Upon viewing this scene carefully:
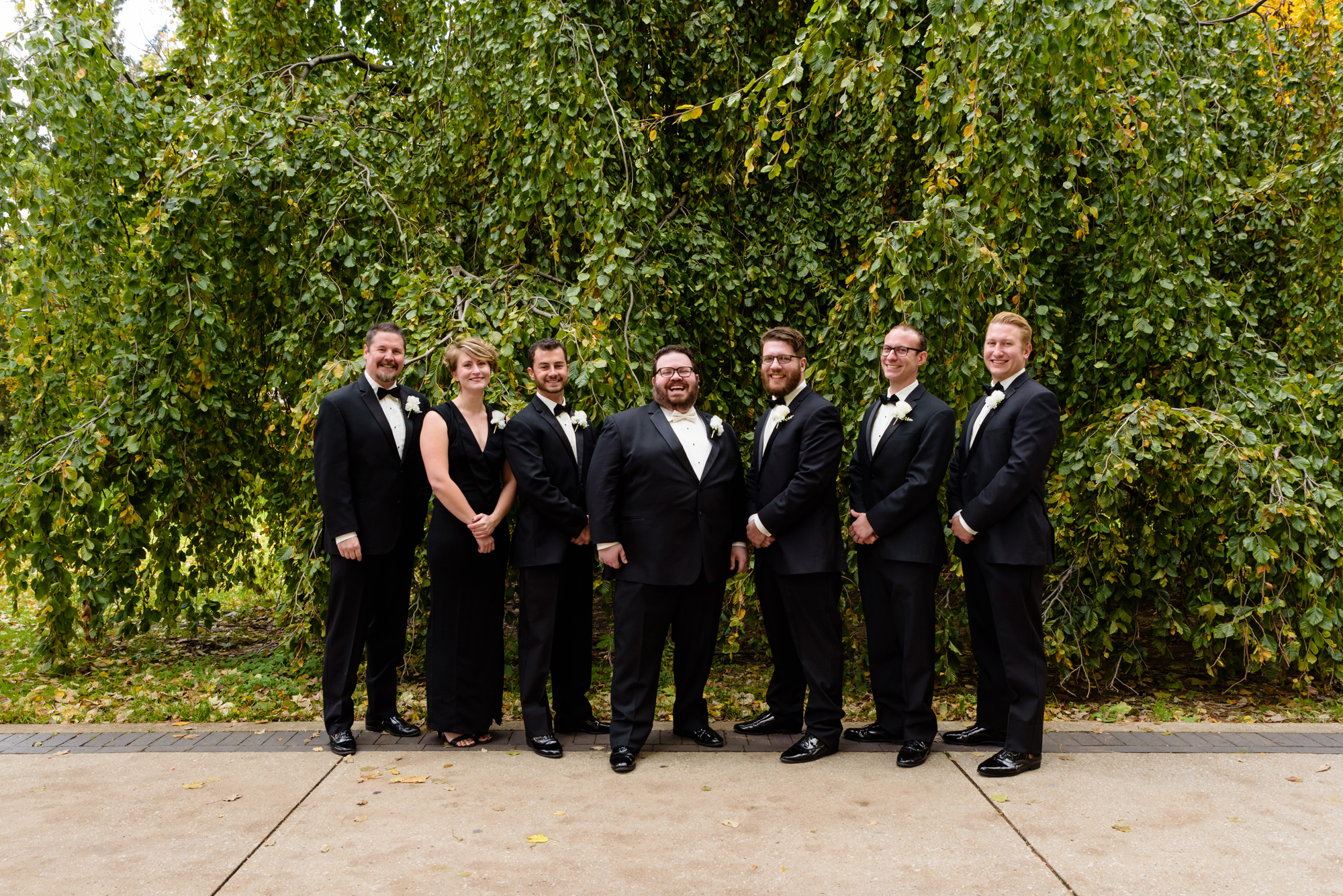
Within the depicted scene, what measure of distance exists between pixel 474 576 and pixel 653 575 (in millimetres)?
824

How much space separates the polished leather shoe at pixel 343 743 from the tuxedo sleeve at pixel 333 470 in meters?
0.87

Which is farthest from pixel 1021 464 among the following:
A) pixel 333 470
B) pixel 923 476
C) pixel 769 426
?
pixel 333 470

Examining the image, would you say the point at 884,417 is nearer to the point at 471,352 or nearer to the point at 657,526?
the point at 657,526

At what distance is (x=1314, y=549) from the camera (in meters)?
4.38

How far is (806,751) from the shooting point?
3.91 meters

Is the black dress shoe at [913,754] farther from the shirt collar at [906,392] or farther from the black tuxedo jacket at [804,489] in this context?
the shirt collar at [906,392]

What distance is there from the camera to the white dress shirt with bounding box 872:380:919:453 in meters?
4.04

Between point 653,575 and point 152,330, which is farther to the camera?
point 152,330

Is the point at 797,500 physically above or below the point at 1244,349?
below

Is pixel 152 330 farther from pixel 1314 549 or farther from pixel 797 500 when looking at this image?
pixel 1314 549

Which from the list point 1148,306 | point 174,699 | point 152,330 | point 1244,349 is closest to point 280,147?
point 152,330

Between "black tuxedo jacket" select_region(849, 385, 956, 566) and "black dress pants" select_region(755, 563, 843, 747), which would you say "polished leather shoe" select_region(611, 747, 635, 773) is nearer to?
"black dress pants" select_region(755, 563, 843, 747)

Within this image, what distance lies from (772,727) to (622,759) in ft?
2.76

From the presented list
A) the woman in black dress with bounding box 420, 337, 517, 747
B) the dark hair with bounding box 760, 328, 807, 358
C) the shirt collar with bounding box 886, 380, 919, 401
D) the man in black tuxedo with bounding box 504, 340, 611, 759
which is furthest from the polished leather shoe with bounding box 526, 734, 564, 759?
the shirt collar with bounding box 886, 380, 919, 401
